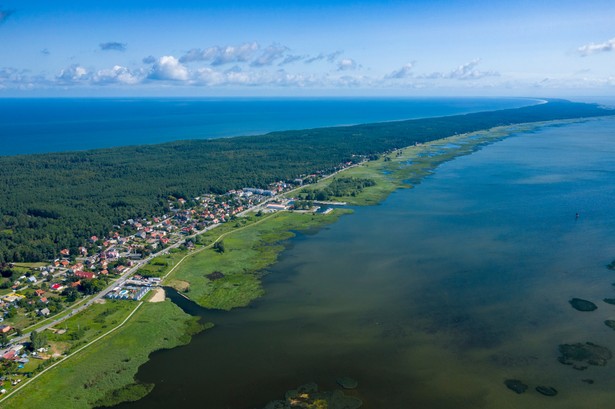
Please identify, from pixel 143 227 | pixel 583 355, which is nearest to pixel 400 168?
pixel 143 227

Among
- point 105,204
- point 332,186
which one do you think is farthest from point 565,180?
point 105,204

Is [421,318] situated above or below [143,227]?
below

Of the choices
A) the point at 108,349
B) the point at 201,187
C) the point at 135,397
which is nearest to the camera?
the point at 135,397

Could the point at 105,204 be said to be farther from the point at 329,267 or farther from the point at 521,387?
the point at 521,387

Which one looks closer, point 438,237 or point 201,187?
point 438,237

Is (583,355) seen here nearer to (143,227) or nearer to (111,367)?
(111,367)

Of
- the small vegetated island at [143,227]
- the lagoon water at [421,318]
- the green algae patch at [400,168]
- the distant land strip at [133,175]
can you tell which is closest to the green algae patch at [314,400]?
the small vegetated island at [143,227]

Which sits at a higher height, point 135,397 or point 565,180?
point 565,180
